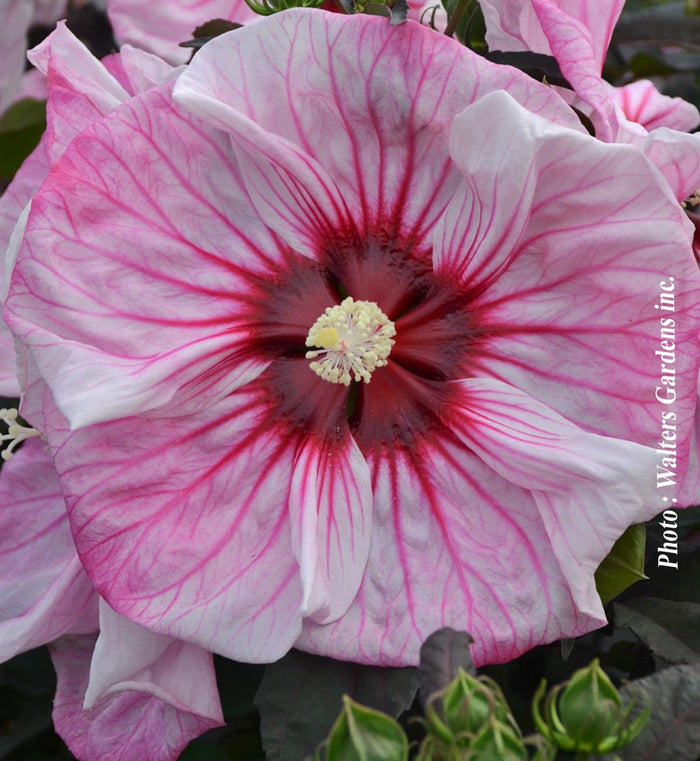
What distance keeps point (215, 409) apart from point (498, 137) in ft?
0.76

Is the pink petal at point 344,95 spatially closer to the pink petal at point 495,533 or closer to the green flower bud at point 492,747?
the pink petal at point 495,533

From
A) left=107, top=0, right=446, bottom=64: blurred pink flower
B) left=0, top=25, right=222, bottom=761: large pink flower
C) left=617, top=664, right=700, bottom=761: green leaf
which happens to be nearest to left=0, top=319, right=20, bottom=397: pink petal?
left=0, top=25, right=222, bottom=761: large pink flower

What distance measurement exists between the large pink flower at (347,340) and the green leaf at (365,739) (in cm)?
15

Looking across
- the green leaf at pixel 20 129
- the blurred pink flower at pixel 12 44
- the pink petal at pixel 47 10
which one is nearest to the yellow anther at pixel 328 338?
the green leaf at pixel 20 129

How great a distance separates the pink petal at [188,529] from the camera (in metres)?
0.59

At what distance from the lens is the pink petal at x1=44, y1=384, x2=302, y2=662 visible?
1.95ft

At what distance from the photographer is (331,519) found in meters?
0.63

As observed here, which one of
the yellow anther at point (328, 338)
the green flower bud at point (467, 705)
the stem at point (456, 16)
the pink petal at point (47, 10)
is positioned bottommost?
the pink petal at point (47, 10)

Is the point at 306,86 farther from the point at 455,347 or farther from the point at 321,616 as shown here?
the point at 321,616

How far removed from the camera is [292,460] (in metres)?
0.66

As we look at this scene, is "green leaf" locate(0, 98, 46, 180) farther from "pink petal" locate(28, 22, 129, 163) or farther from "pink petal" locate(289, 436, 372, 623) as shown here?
"pink petal" locate(289, 436, 372, 623)

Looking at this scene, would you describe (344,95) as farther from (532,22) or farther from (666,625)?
(666,625)

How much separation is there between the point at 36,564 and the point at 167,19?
42cm

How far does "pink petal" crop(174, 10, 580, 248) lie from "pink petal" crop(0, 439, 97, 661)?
0.28 metres
